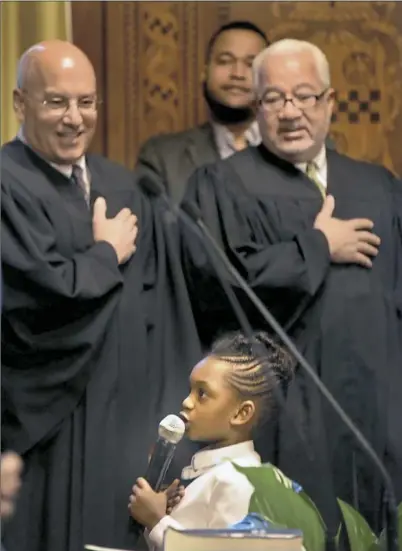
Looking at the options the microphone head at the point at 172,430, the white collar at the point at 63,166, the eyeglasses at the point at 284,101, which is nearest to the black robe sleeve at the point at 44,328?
the white collar at the point at 63,166

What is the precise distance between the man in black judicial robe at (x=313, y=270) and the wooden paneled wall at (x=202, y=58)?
206 millimetres

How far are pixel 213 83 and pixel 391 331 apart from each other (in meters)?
0.64

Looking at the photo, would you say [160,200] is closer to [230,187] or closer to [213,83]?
[230,187]

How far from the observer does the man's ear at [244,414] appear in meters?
2.12

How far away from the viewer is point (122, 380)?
230 centimetres

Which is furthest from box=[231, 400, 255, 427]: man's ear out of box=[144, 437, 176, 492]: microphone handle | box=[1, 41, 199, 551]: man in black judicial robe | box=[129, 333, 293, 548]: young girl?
box=[1, 41, 199, 551]: man in black judicial robe

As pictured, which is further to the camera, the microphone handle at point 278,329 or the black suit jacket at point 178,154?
the black suit jacket at point 178,154

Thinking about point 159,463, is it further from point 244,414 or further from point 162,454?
point 244,414

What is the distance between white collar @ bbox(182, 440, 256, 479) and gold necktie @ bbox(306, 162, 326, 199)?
2.03 ft

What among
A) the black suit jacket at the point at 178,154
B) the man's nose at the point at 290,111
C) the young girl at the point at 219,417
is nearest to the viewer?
the young girl at the point at 219,417

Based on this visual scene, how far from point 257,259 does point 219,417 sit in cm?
38

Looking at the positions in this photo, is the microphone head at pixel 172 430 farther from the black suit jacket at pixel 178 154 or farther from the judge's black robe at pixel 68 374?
the black suit jacket at pixel 178 154

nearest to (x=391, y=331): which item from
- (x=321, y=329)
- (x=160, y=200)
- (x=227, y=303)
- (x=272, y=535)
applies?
(x=321, y=329)

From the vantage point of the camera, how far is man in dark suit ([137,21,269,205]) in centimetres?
259
